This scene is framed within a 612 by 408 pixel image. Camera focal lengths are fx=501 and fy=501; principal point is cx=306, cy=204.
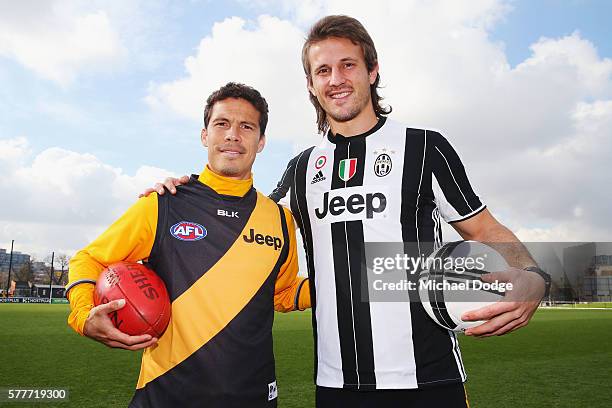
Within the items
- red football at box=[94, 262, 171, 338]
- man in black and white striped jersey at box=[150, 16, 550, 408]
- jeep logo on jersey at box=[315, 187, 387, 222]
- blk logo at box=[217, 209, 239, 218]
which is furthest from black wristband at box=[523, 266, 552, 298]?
red football at box=[94, 262, 171, 338]

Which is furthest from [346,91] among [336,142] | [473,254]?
[473,254]

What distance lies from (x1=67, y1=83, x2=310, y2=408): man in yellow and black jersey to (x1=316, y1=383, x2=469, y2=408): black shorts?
0.53m

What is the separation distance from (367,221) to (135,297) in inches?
54.0

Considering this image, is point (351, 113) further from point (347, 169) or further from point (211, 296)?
point (211, 296)

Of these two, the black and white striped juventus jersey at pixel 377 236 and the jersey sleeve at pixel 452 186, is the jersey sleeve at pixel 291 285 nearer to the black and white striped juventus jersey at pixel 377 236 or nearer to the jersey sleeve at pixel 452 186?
the black and white striped juventus jersey at pixel 377 236

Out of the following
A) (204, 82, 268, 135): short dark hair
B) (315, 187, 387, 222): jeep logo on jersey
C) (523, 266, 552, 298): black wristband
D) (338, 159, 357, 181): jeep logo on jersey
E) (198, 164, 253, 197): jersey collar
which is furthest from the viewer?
(204, 82, 268, 135): short dark hair

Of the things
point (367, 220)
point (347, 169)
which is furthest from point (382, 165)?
point (367, 220)

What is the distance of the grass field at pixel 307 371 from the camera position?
23.3ft

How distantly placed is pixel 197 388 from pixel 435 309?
1384mm

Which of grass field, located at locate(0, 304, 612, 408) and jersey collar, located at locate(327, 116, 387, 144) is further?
grass field, located at locate(0, 304, 612, 408)

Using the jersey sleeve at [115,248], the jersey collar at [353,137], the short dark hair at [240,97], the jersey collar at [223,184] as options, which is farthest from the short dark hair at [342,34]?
the jersey sleeve at [115,248]

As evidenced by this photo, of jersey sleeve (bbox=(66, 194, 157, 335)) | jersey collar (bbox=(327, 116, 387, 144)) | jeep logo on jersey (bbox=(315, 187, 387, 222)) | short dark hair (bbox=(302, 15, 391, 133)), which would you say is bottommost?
jersey sleeve (bbox=(66, 194, 157, 335))

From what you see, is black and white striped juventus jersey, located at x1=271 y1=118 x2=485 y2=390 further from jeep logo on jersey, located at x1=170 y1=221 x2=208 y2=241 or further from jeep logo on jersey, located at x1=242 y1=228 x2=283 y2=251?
jeep logo on jersey, located at x1=170 y1=221 x2=208 y2=241

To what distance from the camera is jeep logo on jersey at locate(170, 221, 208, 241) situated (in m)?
3.08
